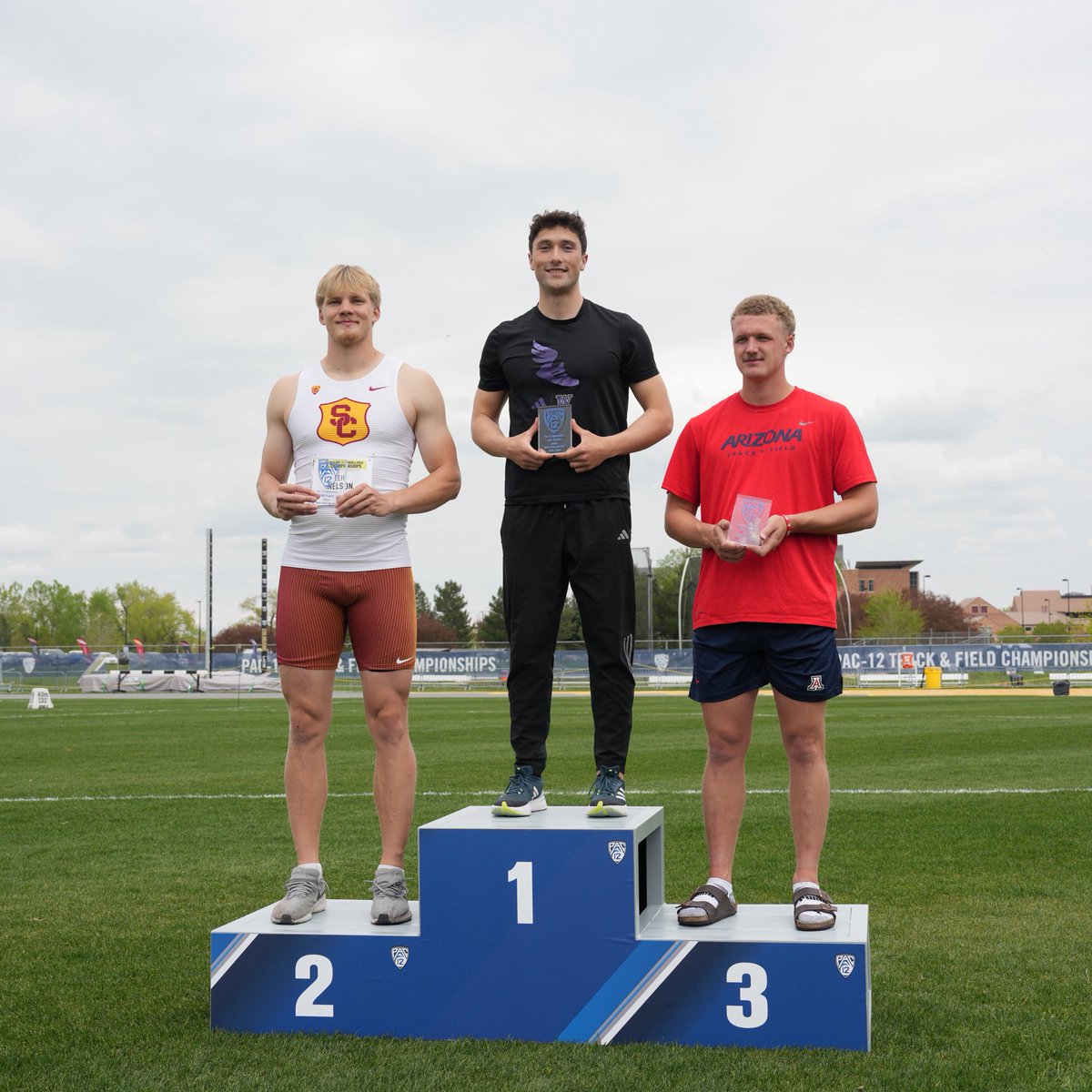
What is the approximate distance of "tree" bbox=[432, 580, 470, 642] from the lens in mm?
118000

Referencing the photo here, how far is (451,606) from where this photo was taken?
120m

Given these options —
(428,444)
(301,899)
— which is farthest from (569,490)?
(301,899)

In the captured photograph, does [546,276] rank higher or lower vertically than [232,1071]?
higher

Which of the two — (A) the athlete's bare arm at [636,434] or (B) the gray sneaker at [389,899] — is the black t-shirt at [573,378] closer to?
(A) the athlete's bare arm at [636,434]

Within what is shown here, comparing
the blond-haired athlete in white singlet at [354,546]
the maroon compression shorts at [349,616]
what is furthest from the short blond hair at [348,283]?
the maroon compression shorts at [349,616]

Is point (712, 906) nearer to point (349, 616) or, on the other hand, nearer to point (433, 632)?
point (349, 616)

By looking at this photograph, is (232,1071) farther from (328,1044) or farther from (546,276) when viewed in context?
(546,276)

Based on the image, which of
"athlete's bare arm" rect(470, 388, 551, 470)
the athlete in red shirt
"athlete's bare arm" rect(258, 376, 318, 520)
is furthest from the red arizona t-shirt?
"athlete's bare arm" rect(258, 376, 318, 520)

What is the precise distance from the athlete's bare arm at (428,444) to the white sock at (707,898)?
1.56 metres

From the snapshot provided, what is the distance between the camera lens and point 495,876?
3.80m

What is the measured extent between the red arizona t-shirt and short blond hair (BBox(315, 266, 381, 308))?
51.5 inches

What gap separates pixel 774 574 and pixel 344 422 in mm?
1543

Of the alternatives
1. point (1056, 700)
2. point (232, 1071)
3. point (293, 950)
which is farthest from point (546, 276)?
point (1056, 700)

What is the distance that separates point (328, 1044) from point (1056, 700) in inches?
1033
